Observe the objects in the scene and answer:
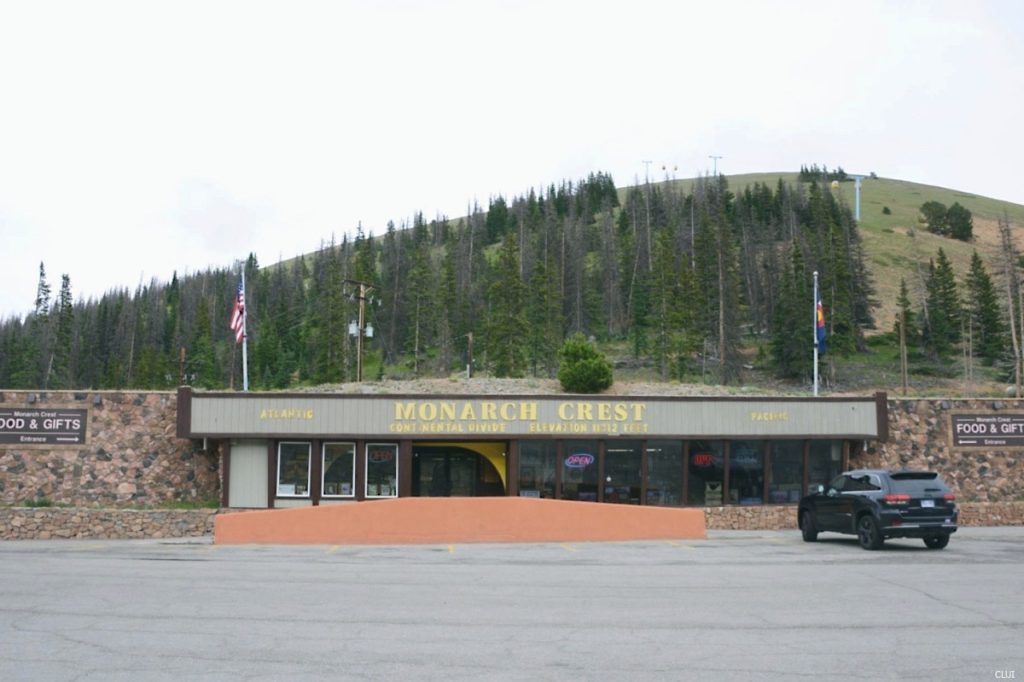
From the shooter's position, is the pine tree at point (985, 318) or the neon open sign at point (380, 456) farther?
the pine tree at point (985, 318)

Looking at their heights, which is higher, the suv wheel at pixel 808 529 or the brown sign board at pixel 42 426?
the brown sign board at pixel 42 426

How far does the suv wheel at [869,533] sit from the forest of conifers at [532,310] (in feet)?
130

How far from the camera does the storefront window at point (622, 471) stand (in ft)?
97.9

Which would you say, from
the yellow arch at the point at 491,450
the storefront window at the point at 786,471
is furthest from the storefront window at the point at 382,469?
the storefront window at the point at 786,471

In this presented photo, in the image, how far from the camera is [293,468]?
95.5 ft

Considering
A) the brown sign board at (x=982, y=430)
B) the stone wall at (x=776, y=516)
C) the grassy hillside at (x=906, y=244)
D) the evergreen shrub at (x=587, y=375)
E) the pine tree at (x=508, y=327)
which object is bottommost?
the stone wall at (x=776, y=516)

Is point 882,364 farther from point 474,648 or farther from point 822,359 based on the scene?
point 474,648

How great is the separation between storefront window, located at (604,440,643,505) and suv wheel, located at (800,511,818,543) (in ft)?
24.6

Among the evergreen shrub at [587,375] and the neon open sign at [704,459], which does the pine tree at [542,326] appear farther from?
the neon open sign at [704,459]

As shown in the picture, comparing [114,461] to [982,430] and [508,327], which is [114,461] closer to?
[982,430]

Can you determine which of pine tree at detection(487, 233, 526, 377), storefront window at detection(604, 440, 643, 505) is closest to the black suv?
storefront window at detection(604, 440, 643, 505)

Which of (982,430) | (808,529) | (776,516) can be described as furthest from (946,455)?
(808,529)

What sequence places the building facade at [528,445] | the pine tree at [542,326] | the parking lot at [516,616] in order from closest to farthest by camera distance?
1. the parking lot at [516,616]
2. the building facade at [528,445]
3. the pine tree at [542,326]

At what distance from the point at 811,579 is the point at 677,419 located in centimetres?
1434
